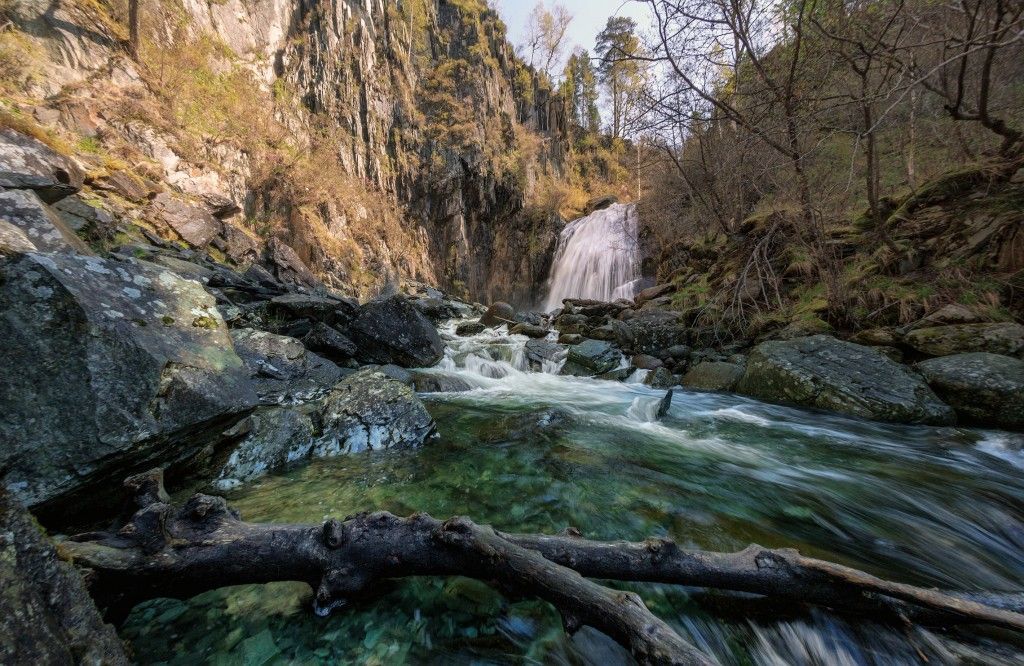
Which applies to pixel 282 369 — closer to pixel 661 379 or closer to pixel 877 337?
pixel 661 379

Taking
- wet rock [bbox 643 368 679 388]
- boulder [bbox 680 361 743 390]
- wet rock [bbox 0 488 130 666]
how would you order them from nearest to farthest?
wet rock [bbox 0 488 130 666] → boulder [bbox 680 361 743 390] → wet rock [bbox 643 368 679 388]

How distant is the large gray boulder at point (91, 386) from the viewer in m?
1.81

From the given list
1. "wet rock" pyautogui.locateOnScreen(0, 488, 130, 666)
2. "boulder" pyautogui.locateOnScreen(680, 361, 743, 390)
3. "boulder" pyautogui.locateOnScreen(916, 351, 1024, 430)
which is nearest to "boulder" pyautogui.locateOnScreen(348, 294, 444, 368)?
"boulder" pyautogui.locateOnScreen(680, 361, 743, 390)

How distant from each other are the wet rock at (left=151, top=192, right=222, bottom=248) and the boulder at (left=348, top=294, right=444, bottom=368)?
5617mm

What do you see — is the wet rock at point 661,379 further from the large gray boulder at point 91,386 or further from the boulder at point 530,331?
the large gray boulder at point 91,386

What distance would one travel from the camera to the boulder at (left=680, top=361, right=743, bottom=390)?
6.40m

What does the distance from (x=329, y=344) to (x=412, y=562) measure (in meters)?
5.18

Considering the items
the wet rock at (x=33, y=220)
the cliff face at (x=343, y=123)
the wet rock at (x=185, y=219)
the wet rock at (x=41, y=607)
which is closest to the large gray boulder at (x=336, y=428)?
the wet rock at (x=41, y=607)

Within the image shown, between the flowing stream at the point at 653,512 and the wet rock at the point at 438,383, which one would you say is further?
the wet rock at the point at 438,383

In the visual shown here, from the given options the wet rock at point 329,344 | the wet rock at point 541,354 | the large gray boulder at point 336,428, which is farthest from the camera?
the wet rock at point 541,354

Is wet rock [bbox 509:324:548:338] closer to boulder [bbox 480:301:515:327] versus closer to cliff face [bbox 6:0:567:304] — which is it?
boulder [bbox 480:301:515:327]

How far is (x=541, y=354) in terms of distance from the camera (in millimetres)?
8109

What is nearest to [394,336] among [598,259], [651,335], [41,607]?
[651,335]

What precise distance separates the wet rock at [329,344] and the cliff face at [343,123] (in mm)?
8401
